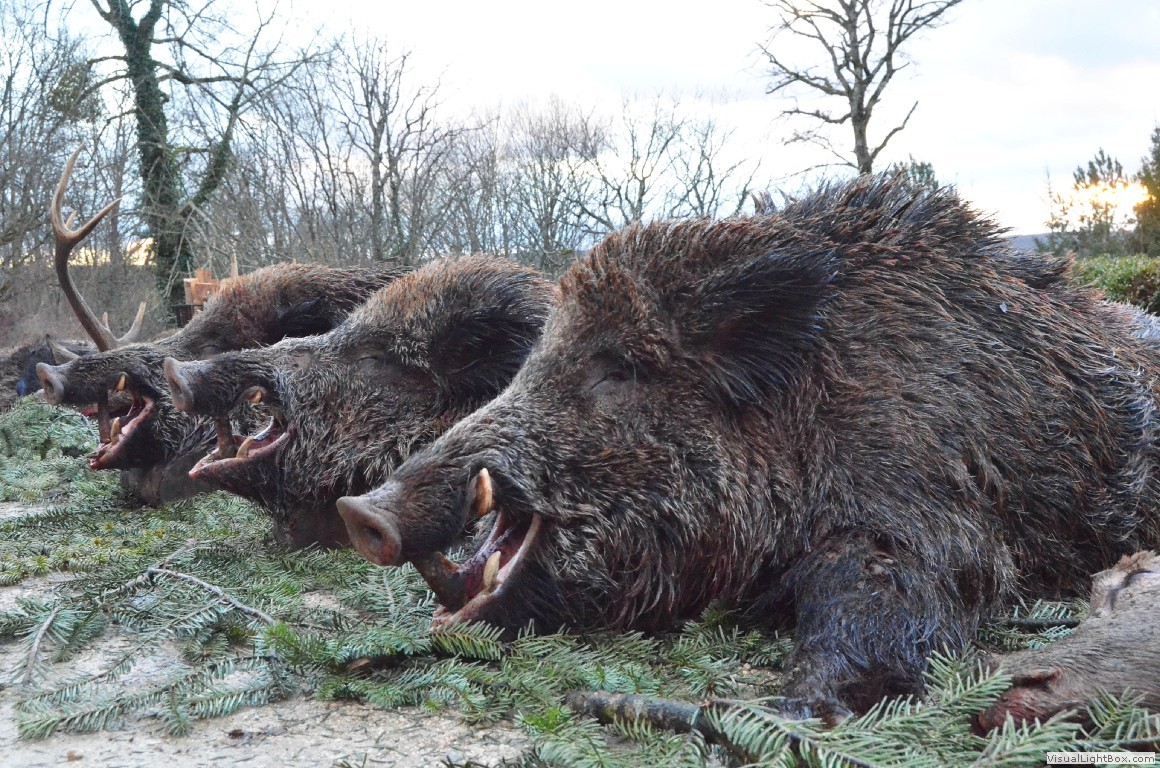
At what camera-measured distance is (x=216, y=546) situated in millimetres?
4629

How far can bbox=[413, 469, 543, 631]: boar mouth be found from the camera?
9.17 feet

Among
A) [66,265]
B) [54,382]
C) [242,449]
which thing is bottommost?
[242,449]

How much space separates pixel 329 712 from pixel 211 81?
64.3ft

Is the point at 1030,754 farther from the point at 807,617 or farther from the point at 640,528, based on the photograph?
the point at 640,528

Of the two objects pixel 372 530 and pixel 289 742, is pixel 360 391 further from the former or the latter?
pixel 289 742

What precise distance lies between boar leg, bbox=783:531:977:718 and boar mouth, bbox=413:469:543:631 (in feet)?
2.55

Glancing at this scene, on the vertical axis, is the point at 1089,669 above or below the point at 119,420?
below

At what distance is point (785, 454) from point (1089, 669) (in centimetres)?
111

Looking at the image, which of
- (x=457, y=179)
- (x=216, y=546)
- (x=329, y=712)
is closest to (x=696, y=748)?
(x=329, y=712)

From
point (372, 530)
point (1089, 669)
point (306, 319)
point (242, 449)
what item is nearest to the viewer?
point (1089, 669)

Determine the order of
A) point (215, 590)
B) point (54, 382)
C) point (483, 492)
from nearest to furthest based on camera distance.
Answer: point (483, 492), point (215, 590), point (54, 382)

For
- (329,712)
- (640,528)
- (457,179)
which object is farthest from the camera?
(457,179)

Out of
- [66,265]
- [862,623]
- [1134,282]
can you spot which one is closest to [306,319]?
[66,265]

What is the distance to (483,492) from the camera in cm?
279
